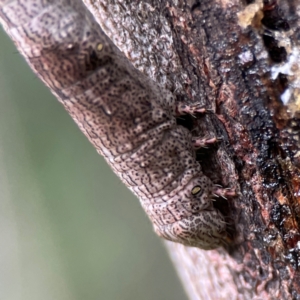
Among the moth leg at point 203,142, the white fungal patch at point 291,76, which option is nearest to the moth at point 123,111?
the moth leg at point 203,142

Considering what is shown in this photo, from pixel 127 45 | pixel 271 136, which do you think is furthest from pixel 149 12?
pixel 271 136

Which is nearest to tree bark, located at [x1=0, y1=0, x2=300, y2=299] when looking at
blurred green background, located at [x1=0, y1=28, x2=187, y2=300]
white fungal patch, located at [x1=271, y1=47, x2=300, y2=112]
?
white fungal patch, located at [x1=271, y1=47, x2=300, y2=112]

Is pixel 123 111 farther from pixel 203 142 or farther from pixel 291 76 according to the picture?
pixel 291 76

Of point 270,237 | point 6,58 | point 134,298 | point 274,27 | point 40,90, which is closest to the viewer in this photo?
point 274,27

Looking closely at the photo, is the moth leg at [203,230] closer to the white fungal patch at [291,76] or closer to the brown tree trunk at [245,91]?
the brown tree trunk at [245,91]

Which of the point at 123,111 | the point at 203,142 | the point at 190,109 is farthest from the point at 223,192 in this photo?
the point at 123,111

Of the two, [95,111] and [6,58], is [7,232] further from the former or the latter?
[95,111]

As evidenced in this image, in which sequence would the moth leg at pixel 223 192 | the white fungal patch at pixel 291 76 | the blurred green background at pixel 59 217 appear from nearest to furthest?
the white fungal patch at pixel 291 76, the moth leg at pixel 223 192, the blurred green background at pixel 59 217
